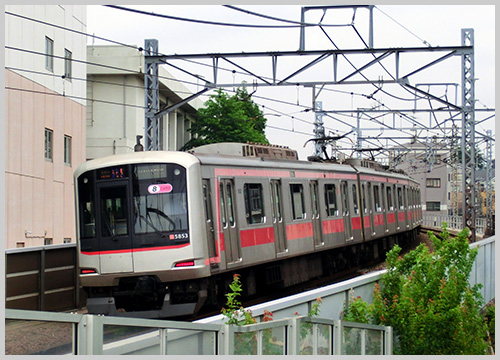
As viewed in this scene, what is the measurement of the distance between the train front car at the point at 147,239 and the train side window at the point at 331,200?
645cm

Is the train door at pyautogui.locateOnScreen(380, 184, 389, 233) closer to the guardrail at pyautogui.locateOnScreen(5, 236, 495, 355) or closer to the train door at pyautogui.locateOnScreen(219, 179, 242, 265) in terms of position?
the train door at pyautogui.locateOnScreen(219, 179, 242, 265)

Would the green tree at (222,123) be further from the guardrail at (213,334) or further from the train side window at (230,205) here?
the guardrail at (213,334)

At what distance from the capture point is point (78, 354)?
178 inches

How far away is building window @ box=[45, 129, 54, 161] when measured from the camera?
26.5m

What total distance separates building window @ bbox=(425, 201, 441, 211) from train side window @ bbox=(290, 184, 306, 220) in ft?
243

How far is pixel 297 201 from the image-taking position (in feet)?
54.0

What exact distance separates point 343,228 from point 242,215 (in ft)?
19.6

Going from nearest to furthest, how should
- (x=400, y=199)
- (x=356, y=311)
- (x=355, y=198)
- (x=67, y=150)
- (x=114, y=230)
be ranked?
1. (x=356, y=311)
2. (x=114, y=230)
3. (x=355, y=198)
4. (x=400, y=199)
5. (x=67, y=150)

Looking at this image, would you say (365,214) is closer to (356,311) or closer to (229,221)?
(229,221)

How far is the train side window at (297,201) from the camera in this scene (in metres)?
16.2

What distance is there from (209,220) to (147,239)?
1012mm

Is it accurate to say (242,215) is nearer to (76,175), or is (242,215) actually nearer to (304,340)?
(76,175)

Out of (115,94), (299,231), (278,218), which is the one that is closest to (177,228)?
(278,218)

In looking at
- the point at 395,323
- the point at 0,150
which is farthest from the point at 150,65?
the point at 395,323
